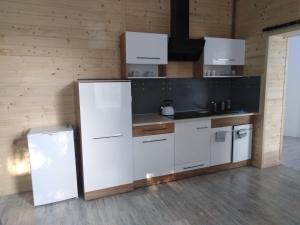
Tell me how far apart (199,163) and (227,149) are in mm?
527

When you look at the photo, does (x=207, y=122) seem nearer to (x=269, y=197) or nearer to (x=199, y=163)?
(x=199, y=163)

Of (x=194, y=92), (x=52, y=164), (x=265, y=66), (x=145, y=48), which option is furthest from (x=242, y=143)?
(x=52, y=164)

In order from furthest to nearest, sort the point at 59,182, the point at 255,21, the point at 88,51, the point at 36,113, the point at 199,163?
the point at 255,21 < the point at 199,163 < the point at 88,51 < the point at 36,113 < the point at 59,182

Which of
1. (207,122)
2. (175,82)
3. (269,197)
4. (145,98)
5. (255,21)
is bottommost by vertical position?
(269,197)

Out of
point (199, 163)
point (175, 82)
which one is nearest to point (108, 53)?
point (175, 82)

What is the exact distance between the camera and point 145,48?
9.97 ft

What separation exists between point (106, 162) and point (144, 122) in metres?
0.68

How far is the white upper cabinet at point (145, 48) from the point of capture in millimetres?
2982

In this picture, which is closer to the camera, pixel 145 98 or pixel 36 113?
pixel 36 113

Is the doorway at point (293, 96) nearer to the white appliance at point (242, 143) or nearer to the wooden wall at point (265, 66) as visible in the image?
the wooden wall at point (265, 66)

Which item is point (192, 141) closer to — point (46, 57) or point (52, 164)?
point (52, 164)

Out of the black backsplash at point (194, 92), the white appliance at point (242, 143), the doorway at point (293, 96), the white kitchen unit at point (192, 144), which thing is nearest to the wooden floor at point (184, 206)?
the white kitchen unit at point (192, 144)

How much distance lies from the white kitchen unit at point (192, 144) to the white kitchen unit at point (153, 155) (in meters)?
0.11

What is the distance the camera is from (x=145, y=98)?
349 centimetres
